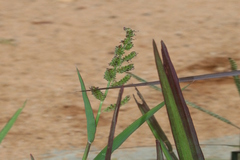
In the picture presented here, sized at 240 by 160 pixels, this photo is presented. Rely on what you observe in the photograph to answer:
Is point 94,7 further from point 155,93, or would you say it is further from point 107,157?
point 107,157

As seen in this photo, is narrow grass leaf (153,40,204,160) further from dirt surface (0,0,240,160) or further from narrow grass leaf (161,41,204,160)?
dirt surface (0,0,240,160)

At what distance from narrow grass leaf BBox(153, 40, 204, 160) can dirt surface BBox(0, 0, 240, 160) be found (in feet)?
5.48

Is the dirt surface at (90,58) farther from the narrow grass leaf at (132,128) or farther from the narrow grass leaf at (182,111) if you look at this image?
the narrow grass leaf at (182,111)

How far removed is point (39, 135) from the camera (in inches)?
96.3

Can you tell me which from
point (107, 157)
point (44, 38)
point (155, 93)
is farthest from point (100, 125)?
point (107, 157)

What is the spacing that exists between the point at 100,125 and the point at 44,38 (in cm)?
110

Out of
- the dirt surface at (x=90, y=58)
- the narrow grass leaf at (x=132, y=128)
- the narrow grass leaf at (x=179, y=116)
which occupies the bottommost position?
the dirt surface at (x=90, y=58)

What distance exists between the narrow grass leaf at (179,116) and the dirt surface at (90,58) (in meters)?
1.67

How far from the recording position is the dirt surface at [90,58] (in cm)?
246

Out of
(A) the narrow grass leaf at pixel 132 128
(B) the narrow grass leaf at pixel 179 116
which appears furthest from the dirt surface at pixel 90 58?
(B) the narrow grass leaf at pixel 179 116

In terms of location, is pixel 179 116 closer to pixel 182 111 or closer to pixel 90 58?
pixel 182 111

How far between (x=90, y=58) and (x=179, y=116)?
262cm

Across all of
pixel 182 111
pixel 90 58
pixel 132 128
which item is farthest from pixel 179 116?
pixel 90 58

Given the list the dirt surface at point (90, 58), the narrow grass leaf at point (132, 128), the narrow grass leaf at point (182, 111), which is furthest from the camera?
the dirt surface at point (90, 58)
